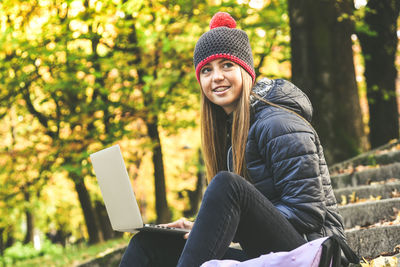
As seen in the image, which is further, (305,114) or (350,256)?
(305,114)

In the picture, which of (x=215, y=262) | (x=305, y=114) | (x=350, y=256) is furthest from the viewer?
(x=305, y=114)

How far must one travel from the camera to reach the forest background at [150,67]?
7.39 m

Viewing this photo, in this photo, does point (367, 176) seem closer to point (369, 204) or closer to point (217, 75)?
point (369, 204)

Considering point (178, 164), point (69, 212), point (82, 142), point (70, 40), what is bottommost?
point (69, 212)

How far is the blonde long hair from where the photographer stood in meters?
2.85

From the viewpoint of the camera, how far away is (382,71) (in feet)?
36.3

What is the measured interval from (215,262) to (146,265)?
33.4 inches

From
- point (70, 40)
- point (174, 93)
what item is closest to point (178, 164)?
point (174, 93)

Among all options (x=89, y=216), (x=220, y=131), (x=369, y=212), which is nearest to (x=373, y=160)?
(x=369, y=212)

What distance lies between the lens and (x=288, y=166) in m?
2.53

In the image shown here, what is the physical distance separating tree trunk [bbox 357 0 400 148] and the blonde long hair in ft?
27.3

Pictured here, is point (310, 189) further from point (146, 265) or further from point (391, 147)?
point (391, 147)

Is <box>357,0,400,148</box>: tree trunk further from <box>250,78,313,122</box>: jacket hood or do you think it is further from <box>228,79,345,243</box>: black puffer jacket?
<box>228,79,345,243</box>: black puffer jacket

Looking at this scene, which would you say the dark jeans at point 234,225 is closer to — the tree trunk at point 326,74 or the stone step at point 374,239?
the stone step at point 374,239
